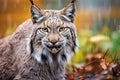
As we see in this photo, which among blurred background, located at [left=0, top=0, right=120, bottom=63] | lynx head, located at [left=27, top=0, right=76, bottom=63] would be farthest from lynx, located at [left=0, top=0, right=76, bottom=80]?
blurred background, located at [left=0, top=0, right=120, bottom=63]

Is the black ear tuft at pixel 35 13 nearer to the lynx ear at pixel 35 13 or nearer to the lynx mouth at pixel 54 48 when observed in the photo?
the lynx ear at pixel 35 13

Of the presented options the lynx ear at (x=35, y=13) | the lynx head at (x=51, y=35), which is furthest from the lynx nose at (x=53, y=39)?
the lynx ear at (x=35, y=13)

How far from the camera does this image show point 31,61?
30.4ft

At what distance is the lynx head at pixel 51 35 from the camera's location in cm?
874

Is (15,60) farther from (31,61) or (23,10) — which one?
(23,10)

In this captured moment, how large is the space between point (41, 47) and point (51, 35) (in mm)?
324

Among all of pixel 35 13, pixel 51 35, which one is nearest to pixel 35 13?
pixel 35 13

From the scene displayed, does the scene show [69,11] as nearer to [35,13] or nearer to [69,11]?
[69,11]

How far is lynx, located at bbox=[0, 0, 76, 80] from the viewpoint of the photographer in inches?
348

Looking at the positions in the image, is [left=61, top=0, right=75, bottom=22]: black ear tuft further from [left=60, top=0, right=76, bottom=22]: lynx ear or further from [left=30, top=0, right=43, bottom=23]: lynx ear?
[left=30, top=0, right=43, bottom=23]: lynx ear

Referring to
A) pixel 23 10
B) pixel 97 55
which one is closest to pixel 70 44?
pixel 97 55

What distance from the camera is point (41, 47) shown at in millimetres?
8922

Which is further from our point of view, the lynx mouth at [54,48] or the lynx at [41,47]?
the lynx at [41,47]

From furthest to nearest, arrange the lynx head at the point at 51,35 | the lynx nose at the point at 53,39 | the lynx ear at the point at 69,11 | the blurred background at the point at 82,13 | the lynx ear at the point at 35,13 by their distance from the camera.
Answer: the blurred background at the point at 82,13, the lynx ear at the point at 69,11, the lynx ear at the point at 35,13, the lynx head at the point at 51,35, the lynx nose at the point at 53,39
